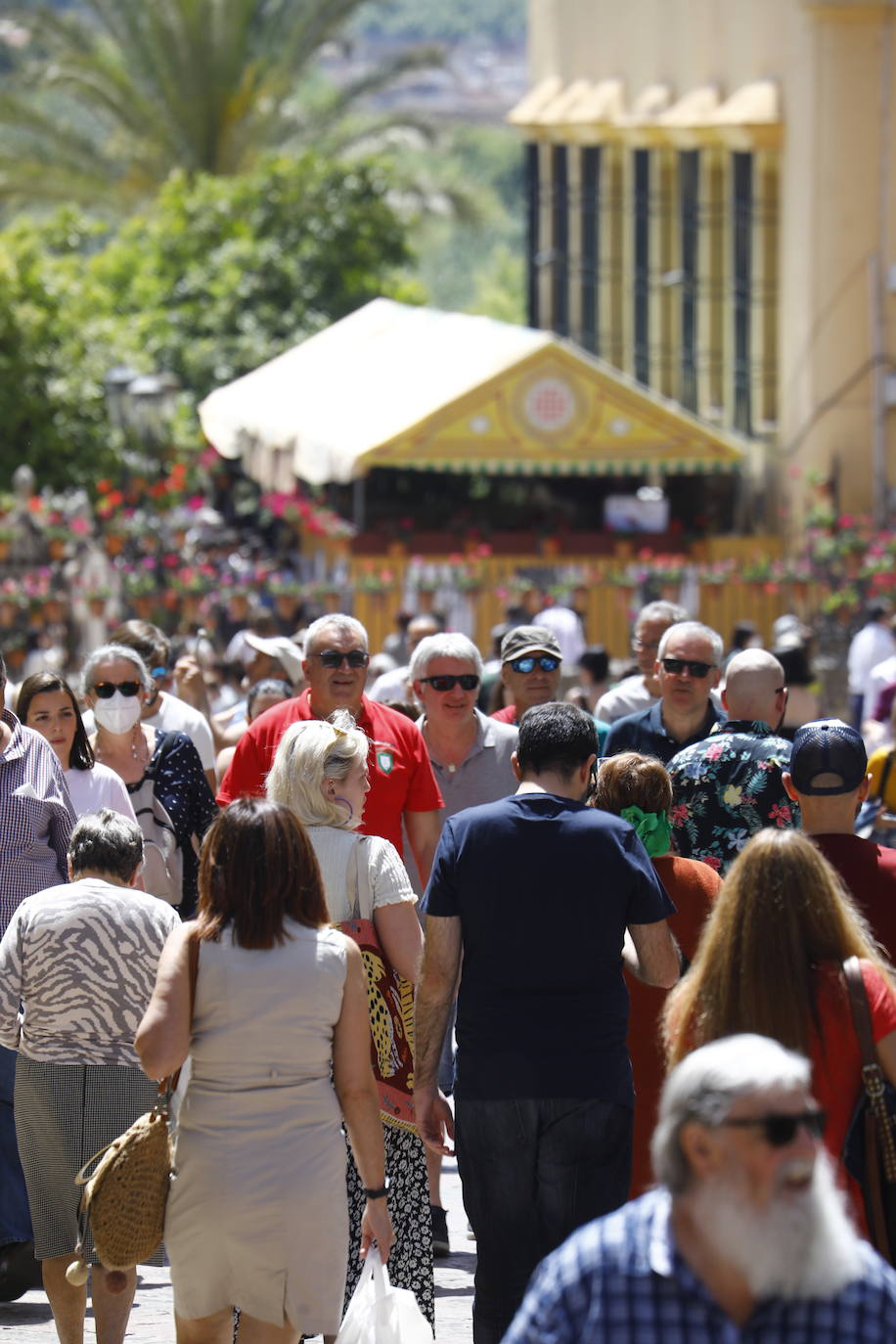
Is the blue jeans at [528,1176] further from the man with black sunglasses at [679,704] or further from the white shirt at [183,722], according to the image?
the white shirt at [183,722]

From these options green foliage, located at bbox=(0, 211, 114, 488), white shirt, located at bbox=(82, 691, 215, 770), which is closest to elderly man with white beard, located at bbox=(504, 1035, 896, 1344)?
white shirt, located at bbox=(82, 691, 215, 770)

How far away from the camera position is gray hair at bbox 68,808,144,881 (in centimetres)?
554

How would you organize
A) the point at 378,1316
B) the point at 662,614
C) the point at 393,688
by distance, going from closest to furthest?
the point at 378,1316 < the point at 662,614 < the point at 393,688

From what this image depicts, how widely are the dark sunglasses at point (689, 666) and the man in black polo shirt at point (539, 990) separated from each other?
7.48 feet

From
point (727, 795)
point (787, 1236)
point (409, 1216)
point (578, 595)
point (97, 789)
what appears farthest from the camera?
point (578, 595)

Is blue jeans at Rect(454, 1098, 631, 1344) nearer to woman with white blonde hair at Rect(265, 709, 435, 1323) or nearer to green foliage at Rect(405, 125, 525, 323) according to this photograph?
woman with white blonde hair at Rect(265, 709, 435, 1323)

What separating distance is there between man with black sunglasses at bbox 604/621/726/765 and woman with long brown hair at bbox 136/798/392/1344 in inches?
115

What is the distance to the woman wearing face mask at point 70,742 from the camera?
6969mm

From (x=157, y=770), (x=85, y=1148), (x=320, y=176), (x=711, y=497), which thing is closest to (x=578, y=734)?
(x=85, y=1148)

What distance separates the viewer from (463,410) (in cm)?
2273

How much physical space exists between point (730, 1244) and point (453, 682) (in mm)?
4753

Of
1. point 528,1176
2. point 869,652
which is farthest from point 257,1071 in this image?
point 869,652

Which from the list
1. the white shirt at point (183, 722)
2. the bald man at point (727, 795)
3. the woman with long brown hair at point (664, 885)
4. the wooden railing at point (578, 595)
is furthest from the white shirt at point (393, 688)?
the wooden railing at point (578, 595)

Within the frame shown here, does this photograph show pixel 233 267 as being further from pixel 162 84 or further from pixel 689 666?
pixel 689 666
